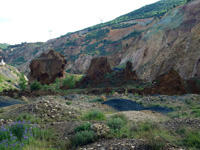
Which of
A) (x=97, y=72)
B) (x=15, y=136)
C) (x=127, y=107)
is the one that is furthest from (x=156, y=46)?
(x=15, y=136)

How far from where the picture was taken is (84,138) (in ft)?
15.5

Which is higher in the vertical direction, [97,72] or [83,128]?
[83,128]

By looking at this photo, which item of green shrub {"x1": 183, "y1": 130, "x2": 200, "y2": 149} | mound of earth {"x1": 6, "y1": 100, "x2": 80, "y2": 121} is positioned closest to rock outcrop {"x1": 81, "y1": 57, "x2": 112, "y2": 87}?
mound of earth {"x1": 6, "y1": 100, "x2": 80, "y2": 121}

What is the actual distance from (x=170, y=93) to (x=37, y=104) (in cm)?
1328

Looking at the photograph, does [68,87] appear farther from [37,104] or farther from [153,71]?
[37,104]

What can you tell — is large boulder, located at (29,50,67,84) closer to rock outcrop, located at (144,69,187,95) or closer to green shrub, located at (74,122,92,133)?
rock outcrop, located at (144,69,187,95)

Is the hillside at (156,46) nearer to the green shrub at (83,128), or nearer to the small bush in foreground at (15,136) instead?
the green shrub at (83,128)

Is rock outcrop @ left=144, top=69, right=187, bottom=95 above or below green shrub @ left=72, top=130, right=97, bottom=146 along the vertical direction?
below

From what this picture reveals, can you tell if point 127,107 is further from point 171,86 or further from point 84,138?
point 171,86

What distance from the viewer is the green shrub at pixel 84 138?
15.5 feet

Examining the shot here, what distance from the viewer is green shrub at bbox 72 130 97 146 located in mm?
4727

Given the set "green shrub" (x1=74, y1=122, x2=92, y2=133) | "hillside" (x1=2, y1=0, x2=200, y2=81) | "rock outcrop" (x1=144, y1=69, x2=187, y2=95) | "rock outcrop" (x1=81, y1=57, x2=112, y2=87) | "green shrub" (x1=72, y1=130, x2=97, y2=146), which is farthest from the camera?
"rock outcrop" (x1=81, y1=57, x2=112, y2=87)

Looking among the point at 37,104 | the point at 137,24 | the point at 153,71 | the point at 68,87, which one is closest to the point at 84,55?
the point at 137,24

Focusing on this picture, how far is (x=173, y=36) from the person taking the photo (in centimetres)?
3375
